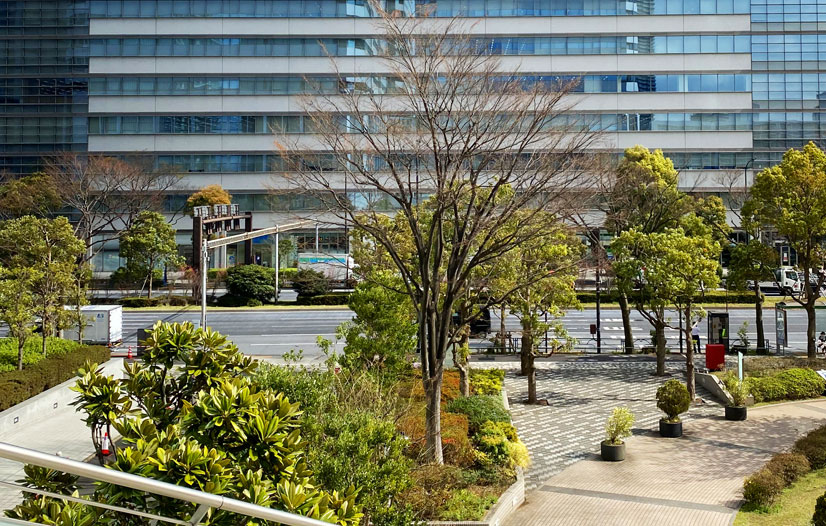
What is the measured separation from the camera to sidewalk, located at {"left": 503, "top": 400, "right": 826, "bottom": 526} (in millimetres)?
16297

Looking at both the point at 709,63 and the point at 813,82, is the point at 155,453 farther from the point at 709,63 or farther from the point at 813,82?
the point at 813,82

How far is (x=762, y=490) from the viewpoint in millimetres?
16359

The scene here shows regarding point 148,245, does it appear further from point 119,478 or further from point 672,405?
point 119,478

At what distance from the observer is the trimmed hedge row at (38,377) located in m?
22.8

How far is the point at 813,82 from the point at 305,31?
40.8m

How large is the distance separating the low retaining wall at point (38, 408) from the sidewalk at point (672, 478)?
12.0 metres

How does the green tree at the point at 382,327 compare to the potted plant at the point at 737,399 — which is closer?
the green tree at the point at 382,327

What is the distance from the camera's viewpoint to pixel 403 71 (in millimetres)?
16969

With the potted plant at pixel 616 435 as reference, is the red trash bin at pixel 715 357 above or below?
above

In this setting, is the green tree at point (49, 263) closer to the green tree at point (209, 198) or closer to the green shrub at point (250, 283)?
the green shrub at point (250, 283)

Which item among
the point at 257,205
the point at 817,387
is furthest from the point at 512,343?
the point at 257,205

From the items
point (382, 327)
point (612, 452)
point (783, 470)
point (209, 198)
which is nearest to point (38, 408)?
point (382, 327)

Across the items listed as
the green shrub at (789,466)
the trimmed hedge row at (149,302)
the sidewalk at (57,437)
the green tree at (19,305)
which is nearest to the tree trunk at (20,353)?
the green tree at (19,305)

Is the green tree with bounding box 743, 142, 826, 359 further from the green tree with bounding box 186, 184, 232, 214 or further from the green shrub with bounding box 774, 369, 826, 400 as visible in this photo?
the green tree with bounding box 186, 184, 232, 214
